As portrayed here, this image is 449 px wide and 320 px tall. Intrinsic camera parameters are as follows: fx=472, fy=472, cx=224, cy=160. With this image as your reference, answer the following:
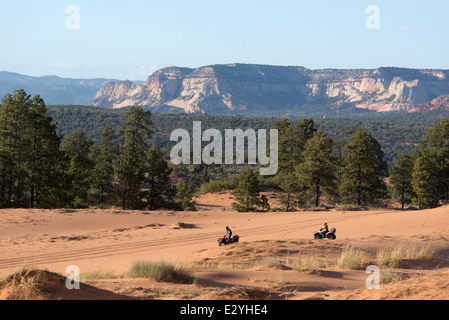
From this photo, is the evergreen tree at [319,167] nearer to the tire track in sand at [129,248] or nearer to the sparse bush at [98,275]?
the tire track in sand at [129,248]

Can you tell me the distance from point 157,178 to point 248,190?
303 inches

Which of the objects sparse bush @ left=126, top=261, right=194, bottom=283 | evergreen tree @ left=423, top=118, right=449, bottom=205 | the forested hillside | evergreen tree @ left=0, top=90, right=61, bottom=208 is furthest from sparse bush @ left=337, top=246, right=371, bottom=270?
the forested hillside

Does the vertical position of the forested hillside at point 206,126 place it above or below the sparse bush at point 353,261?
above

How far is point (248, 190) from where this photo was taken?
39875 millimetres

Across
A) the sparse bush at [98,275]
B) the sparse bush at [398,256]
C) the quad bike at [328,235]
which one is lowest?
the quad bike at [328,235]

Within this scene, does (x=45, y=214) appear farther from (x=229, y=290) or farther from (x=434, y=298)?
(x=434, y=298)

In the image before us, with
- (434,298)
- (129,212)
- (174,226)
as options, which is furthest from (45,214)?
(434,298)

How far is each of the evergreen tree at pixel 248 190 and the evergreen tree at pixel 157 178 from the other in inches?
235

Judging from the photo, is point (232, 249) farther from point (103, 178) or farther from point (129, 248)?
point (103, 178)

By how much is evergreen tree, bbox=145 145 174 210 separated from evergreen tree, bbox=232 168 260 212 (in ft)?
19.6

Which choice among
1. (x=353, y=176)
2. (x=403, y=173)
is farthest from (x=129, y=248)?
(x=403, y=173)

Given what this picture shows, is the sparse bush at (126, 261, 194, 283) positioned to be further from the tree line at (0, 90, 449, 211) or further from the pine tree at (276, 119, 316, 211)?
the pine tree at (276, 119, 316, 211)

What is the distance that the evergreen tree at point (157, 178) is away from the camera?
36906 mm

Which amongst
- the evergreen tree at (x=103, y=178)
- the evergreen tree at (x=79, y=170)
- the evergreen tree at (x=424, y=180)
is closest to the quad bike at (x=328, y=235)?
the evergreen tree at (x=79, y=170)
